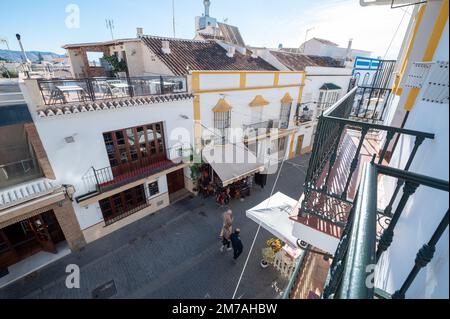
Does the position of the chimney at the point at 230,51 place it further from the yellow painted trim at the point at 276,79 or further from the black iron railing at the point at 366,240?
the black iron railing at the point at 366,240

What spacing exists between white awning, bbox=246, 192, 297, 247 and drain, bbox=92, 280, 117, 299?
5513 mm

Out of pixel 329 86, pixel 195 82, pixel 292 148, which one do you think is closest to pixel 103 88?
pixel 195 82

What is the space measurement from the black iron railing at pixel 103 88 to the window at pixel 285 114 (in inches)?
297

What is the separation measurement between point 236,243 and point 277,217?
188cm

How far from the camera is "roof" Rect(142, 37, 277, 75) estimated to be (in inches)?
448

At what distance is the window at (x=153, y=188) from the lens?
1056 centimetres

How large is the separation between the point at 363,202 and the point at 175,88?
982 cm

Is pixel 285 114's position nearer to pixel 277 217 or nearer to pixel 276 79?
pixel 276 79

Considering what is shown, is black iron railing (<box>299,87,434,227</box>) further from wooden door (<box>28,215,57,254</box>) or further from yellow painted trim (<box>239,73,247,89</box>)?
wooden door (<box>28,215,57,254</box>)

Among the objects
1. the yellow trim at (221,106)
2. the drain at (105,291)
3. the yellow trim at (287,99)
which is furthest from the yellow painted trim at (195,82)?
the drain at (105,291)

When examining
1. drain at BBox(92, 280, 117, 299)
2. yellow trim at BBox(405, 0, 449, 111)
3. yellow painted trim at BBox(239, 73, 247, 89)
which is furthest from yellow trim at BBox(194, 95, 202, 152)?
yellow trim at BBox(405, 0, 449, 111)

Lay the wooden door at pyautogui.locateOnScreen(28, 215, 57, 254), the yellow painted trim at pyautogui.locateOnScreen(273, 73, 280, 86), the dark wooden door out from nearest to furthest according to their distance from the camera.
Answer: the wooden door at pyautogui.locateOnScreen(28, 215, 57, 254) → the dark wooden door → the yellow painted trim at pyautogui.locateOnScreen(273, 73, 280, 86)
